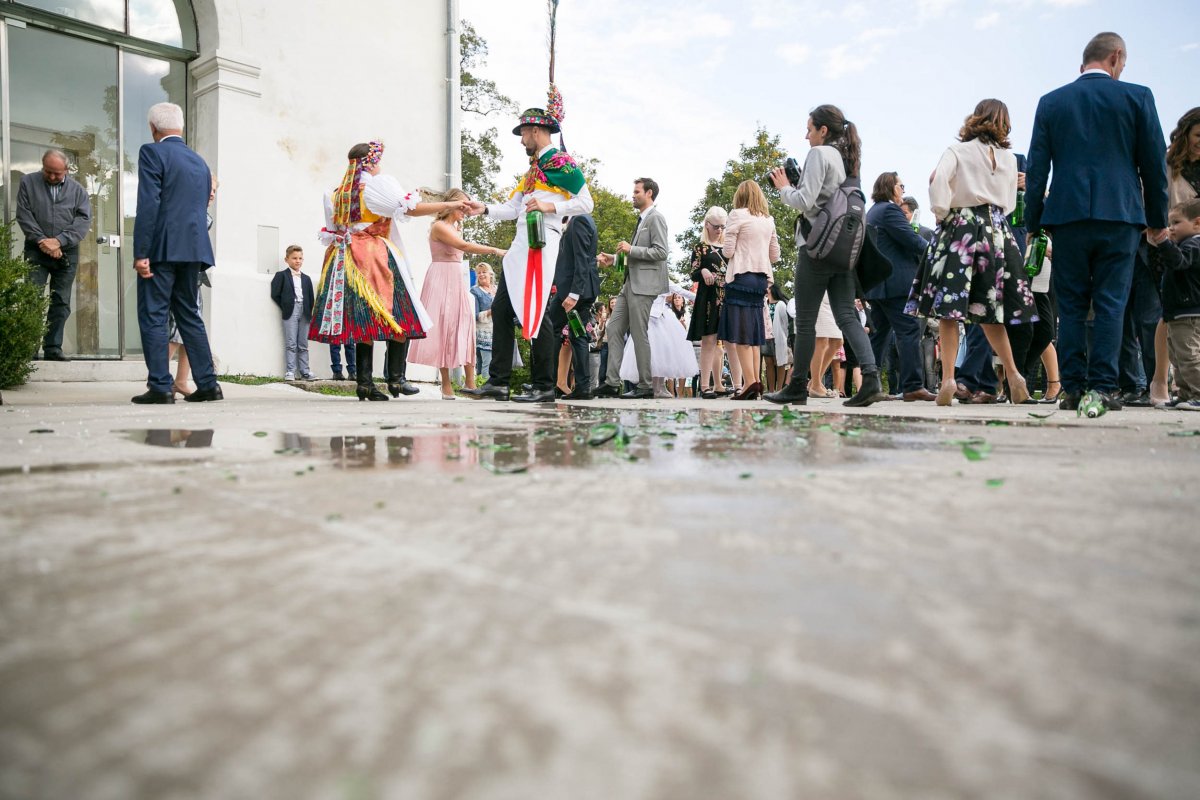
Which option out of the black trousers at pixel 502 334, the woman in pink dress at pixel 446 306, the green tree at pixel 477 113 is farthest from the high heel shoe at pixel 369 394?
the green tree at pixel 477 113

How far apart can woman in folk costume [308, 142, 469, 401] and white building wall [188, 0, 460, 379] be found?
321 centimetres

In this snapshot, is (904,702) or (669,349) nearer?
(904,702)

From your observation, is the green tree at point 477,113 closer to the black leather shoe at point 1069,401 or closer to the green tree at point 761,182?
the green tree at point 761,182

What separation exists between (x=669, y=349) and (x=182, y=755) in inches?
426

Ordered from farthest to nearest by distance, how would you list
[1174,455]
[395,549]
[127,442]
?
[127,442] < [1174,455] < [395,549]

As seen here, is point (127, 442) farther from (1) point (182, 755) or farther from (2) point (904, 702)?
(2) point (904, 702)

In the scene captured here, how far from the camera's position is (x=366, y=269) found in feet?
22.3

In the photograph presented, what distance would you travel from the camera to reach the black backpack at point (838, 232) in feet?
18.8

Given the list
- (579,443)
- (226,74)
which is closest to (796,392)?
(579,443)

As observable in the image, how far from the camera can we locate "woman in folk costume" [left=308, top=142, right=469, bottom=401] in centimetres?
668

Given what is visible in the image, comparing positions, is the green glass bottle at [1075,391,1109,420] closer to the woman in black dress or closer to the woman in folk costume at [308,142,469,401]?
the woman in black dress

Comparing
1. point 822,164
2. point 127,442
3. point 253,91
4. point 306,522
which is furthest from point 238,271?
point 306,522

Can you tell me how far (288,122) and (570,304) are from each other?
4464 millimetres

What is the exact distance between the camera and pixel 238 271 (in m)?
9.59
